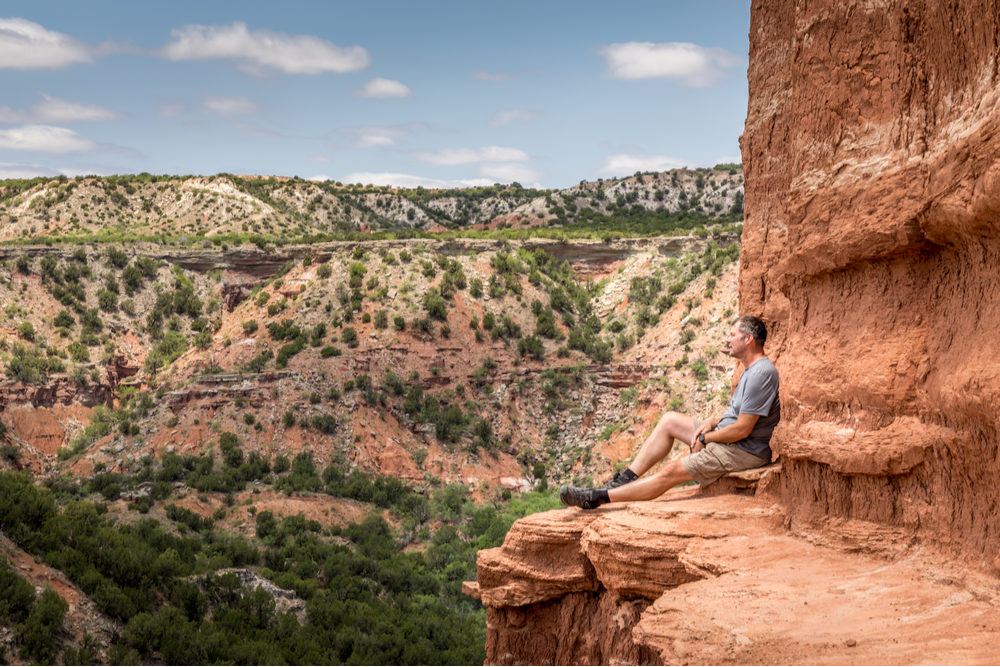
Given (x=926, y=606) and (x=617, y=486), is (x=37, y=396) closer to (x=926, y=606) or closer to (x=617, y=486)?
(x=617, y=486)

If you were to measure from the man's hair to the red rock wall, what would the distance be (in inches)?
11.5

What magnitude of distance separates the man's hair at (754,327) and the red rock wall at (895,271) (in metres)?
0.29

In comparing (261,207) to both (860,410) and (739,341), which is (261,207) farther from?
(860,410)

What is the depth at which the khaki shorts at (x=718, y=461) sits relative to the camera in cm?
605

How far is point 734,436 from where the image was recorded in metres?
5.98

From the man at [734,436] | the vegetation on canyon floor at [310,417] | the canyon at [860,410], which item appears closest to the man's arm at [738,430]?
the man at [734,436]

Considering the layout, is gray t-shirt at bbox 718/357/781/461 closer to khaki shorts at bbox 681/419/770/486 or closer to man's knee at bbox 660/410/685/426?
khaki shorts at bbox 681/419/770/486

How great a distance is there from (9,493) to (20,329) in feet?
84.0

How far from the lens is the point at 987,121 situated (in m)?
3.56

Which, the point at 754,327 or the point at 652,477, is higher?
the point at 754,327

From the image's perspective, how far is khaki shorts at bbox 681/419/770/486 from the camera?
19.9 feet

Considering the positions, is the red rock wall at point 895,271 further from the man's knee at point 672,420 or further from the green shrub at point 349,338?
the green shrub at point 349,338

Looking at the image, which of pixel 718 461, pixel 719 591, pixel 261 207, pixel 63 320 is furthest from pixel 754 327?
pixel 261 207

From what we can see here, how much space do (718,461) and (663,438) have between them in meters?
0.83
